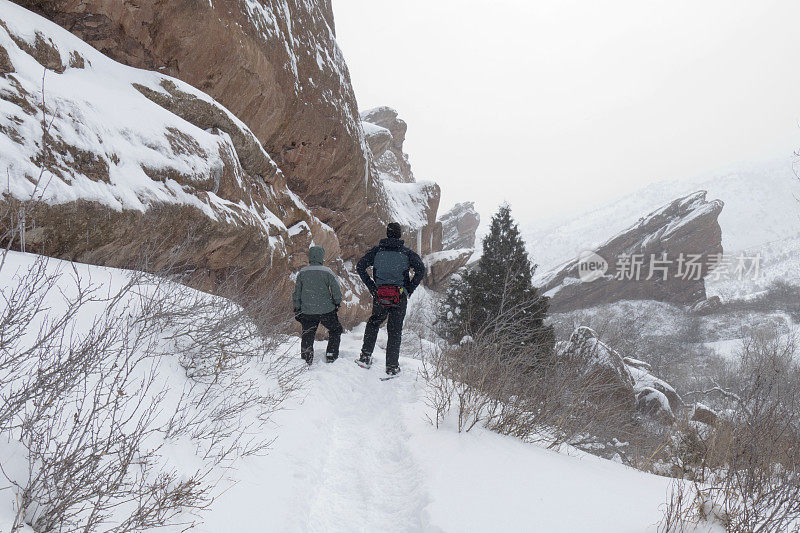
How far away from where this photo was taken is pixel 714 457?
2756mm

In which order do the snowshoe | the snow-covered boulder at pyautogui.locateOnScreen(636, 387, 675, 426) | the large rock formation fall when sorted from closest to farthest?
the snowshoe
the large rock formation
the snow-covered boulder at pyautogui.locateOnScreen(636, 387, 675, 426)

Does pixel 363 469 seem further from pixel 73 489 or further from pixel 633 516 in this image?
pixel 73 489

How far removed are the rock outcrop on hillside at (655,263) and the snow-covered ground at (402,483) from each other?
45.9 m

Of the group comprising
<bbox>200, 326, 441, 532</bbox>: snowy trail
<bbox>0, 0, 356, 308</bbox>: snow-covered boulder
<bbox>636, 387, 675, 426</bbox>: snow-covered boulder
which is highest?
<bbox>0, 0, 356, 308</bbox>: snow-covered boulder

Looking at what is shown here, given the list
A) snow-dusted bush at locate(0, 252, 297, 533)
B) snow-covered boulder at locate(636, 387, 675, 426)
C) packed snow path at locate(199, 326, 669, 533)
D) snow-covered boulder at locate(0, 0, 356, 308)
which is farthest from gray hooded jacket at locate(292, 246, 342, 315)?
snow-covered boulder at locate(636, 387, 675, 426)

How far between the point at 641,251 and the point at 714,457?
5401 centimetres

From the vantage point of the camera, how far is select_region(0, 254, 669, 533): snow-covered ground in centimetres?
209

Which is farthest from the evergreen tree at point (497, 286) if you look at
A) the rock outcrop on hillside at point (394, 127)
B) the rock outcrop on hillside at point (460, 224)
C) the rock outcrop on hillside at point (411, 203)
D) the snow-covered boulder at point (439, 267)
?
the rock outcrop on hillside at point (460, 224)

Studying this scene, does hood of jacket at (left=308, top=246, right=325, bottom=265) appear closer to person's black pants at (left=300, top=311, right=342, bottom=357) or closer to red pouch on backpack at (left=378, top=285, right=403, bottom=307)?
person's black pants at (left=300, top=311, right=342, bottom=357)

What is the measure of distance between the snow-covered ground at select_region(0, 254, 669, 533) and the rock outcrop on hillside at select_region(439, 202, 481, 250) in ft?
162

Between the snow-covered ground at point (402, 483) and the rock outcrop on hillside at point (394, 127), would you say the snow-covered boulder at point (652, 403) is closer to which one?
the snow-covered ground at point (402, 483)

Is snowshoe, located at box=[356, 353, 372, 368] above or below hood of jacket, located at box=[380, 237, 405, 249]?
below

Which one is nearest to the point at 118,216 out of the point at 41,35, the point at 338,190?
the point at 41,35

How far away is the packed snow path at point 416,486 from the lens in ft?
6.93
